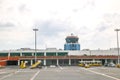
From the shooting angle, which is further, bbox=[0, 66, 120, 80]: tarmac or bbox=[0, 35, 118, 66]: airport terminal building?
bbox=[0, 35, 118, 66]: airport terminal building

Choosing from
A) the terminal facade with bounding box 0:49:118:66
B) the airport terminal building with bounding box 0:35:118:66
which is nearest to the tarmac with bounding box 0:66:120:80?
the airport terminal building with bounding box 0:35:118:66

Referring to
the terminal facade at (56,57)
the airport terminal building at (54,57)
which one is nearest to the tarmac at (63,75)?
the airport terminal building at (54,57)

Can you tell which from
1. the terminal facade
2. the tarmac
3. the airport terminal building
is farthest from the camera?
the terminal facade

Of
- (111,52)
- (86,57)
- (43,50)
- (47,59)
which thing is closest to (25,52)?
(43,50)

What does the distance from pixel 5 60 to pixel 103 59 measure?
46.5 meters

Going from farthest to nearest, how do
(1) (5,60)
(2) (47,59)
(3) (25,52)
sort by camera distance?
(3) (25,52) → (2) (47,59) → (1) (5,60)

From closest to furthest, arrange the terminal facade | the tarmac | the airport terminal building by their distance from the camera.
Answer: the tarmac < the airport terminal building < the terminal facade

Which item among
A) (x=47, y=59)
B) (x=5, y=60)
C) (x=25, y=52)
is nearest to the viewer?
(x=5, y=60)

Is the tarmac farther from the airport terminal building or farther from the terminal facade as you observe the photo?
the terminal facade

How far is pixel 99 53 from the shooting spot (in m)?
169

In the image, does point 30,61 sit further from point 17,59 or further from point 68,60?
point 68,60

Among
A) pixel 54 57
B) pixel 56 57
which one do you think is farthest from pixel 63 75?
pixel 54 57

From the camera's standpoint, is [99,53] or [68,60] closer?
[68,60]

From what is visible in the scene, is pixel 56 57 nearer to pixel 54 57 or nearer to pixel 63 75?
pixel 54 57
